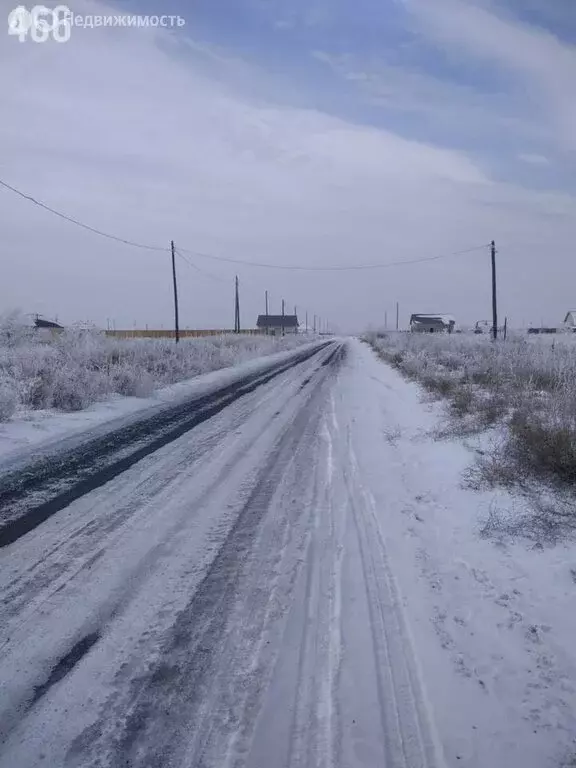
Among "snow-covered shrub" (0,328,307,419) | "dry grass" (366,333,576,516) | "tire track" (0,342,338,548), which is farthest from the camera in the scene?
"snow-covered shrub" (0,328,307,419)

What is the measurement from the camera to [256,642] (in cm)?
295

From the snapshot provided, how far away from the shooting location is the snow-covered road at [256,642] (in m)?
2.26

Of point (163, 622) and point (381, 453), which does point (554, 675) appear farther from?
point (381, 453)

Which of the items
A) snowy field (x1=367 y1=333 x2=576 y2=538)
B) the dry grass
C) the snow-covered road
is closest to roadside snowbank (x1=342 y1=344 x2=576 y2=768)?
the snow-covered road

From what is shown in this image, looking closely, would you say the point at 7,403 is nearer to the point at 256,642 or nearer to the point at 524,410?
the point at 256,642

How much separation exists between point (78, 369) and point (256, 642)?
12680 millimetres

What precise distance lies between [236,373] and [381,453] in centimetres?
1524

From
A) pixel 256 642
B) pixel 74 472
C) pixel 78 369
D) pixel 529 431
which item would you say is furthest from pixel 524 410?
pixel 78 369

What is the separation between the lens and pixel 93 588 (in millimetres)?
3527

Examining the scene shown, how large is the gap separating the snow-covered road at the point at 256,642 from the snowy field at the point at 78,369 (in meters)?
6.95

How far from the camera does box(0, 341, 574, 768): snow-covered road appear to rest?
A: 2.26 meters

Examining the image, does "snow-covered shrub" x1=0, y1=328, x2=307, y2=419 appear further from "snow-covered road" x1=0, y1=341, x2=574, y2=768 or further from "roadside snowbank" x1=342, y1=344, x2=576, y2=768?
"roadside snowbank" x1=342, y1=344, x2=576, y2=768

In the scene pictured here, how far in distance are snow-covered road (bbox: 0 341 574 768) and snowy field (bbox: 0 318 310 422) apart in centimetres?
695

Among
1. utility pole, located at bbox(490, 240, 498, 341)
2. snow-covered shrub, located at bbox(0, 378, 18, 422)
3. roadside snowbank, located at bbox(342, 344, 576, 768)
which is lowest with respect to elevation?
roadside snowbank, located at bbox(342, 344, 576, 768)
